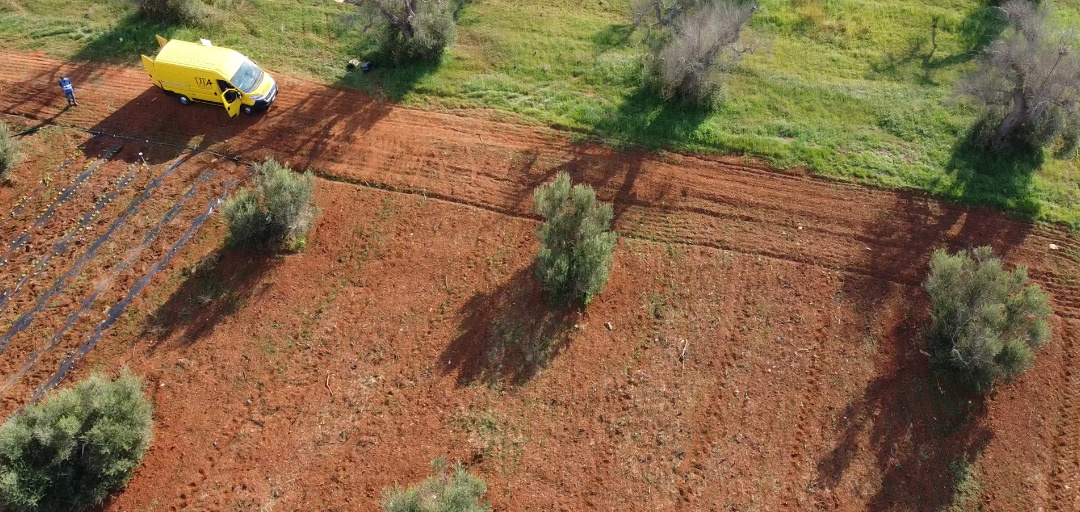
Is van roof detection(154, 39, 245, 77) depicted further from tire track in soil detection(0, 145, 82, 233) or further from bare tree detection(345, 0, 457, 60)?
bare tree detection(345, 0, 457, 60)

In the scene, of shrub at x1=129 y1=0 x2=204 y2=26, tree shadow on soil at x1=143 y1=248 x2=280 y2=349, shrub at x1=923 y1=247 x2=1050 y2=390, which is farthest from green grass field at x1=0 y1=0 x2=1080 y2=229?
tree shadow on soil at x1=143 y1=248 x2=280 y2=349

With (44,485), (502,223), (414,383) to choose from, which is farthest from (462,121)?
(44,485)

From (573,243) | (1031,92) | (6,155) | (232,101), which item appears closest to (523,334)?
(573,243)

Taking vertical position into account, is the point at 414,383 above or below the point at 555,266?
below

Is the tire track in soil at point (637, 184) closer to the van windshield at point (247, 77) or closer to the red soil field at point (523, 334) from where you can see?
the red soil field at point (523, 334)

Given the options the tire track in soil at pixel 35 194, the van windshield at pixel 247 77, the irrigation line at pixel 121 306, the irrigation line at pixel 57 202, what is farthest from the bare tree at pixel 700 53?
the tire track in soil at pixel 35 194

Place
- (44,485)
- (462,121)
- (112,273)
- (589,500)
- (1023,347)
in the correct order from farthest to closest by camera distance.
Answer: (462,121) < (112,273) < (1023,347) < (589,500) < (44,485)

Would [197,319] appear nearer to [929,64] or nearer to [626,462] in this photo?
[626,462]
